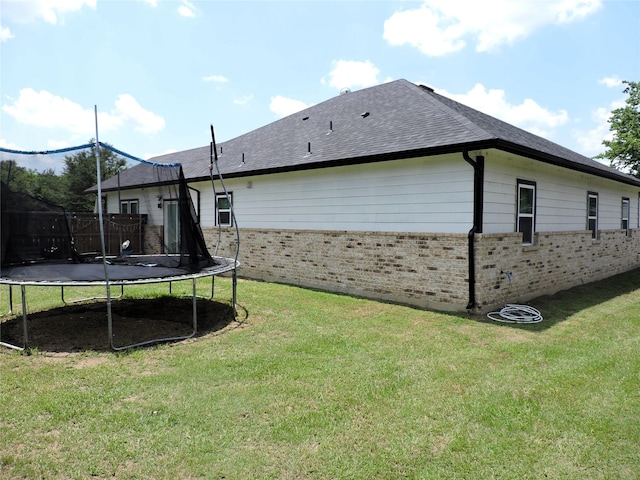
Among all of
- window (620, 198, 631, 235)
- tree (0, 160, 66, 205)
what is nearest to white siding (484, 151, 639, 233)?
window (620, 198, 631, 235)

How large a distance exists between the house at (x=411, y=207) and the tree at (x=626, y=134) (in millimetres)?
19082

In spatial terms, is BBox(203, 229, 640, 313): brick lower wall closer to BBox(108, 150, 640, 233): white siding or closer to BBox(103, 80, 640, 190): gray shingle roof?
BBox(108, 150, 640, 233): white siding

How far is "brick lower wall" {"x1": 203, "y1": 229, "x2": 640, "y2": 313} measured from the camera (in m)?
6.77

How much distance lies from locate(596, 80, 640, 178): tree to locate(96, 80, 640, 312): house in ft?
62.6

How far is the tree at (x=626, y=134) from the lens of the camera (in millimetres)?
26812

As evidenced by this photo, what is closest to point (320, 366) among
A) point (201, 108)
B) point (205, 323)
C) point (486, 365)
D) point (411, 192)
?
point (486, 365)

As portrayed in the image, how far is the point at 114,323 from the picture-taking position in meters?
5.86

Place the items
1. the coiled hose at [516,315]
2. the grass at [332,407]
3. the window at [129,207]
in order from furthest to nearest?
the window at [129,207]
the coiled hose at [516,315]
the grass at [332,407]

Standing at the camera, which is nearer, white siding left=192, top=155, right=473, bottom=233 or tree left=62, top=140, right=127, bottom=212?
tree left=62, top=140, right=127, bottom=212

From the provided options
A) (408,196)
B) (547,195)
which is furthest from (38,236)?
(547,195)

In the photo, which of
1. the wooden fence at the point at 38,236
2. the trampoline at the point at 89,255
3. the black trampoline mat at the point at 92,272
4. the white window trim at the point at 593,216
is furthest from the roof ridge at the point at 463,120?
the wooden fence at the point at 38,236

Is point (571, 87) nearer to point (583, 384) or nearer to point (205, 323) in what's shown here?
point (583, 384)

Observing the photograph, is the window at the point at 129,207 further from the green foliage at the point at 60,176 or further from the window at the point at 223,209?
the green foliage at the point at 60,176

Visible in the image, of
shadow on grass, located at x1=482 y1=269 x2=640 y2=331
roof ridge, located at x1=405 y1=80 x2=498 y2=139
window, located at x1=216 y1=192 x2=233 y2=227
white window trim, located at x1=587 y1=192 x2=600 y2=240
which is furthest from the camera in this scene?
window, located at x1=216 y1=192 x2=233 y2=227
